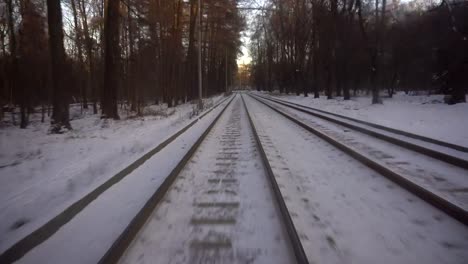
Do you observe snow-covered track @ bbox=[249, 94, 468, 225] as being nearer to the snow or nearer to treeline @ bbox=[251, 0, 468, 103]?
the snow

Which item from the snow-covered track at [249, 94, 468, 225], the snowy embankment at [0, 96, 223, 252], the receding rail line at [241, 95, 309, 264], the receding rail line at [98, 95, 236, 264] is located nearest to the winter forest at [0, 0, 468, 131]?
the snowy embankment at [0, 96, 223, 252]

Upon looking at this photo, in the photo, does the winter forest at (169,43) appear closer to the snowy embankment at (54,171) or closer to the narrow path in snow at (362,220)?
the snowy embankment at (54,171)

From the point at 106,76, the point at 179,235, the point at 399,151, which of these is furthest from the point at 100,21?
the point at 179,235

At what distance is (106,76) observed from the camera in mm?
17203

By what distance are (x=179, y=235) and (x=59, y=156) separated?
665 cm

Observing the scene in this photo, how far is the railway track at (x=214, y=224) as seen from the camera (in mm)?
3516

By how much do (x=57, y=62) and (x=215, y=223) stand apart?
38.8ft

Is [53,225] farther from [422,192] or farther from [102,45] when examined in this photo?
[102,45]

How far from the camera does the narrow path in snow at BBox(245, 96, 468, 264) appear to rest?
351 centimetres

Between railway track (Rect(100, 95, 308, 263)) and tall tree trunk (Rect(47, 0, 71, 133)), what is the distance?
900cm

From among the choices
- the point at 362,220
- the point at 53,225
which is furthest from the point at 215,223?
the point at 53,225

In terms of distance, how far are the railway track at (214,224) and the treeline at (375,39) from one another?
20385mm

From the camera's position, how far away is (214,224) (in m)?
4.29

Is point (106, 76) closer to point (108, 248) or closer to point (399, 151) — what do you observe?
point (399, 151)
